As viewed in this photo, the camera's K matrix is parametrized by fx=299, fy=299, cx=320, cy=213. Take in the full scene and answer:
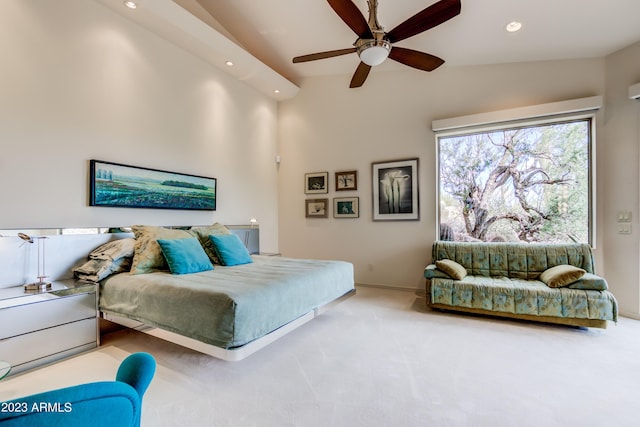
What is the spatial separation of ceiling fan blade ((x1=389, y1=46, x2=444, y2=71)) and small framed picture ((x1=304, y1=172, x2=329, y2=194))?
2.71m

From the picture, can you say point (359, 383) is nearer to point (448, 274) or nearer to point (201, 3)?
point (448, 274)

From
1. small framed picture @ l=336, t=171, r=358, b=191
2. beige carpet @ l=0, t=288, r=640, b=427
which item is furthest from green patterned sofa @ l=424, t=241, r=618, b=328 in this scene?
small framed picture @ l=336, t=171, r=358, b=191

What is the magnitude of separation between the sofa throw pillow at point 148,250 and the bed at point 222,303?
0.09 metres

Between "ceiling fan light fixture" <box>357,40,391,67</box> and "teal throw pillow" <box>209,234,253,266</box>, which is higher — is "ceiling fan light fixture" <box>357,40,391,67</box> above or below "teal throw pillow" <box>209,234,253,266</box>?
above

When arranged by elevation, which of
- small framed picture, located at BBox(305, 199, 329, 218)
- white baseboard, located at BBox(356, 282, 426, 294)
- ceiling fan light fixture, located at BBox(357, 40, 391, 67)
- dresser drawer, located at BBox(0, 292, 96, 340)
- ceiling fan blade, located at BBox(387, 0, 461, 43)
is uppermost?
ceiling fan blade, located at BBox(387, 0, 461, 43)

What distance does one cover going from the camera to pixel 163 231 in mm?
3275

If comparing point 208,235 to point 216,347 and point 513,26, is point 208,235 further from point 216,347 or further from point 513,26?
point 513,26

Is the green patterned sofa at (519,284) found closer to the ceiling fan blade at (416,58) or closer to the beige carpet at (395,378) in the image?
the beige carpet at (395,378)

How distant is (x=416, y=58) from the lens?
2.96 m

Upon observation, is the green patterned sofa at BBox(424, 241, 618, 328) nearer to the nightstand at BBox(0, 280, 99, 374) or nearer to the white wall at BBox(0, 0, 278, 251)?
the white wall at BBox(0, 0, 278, 251)

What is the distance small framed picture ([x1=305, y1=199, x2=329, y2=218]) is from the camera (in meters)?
5.52

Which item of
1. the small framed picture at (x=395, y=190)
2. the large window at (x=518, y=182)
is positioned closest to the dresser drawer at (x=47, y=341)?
the small framed picture at (x=395, y=190)

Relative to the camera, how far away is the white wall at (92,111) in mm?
2645

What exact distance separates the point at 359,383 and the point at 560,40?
172 inches
